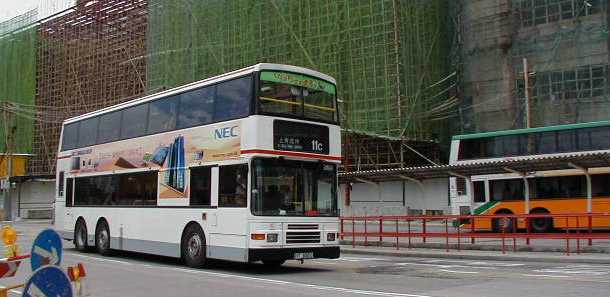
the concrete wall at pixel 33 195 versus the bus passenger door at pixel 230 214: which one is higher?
the concrete wall at pixel 33 195

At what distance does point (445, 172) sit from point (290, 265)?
11932 mm

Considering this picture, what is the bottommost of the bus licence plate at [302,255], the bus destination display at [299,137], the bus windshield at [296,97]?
the bus licence plate at [302,255]

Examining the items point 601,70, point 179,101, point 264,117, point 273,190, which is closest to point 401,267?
point 273,190

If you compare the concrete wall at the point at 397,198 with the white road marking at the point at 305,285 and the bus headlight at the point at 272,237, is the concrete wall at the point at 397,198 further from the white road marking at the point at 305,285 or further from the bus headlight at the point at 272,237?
the bus headlight at the point at 272,237

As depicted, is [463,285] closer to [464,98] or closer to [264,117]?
[264,117]

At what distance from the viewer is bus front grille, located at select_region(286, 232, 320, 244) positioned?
1441cm

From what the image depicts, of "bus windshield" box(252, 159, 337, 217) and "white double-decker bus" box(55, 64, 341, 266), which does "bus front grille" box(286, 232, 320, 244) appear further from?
"bus windshield" box(252, 159, 337, 217)

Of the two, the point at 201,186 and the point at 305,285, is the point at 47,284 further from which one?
the point at 201,186

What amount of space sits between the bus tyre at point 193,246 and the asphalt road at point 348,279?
369 mm

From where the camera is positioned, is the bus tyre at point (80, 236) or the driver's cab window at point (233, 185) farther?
the bus tyre at point (80, 236)

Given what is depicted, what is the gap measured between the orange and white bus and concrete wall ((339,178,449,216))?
9.61 m

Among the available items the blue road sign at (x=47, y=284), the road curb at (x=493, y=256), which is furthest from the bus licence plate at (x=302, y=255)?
the blue road sign at (x=47, y=284)

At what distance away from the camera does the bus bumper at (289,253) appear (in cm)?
1409

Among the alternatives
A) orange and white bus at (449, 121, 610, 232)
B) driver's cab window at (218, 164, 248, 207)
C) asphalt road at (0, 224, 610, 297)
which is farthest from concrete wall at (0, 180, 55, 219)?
driver's cab window at (218, 164, 248, 207)
